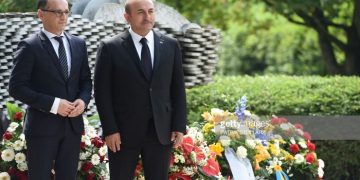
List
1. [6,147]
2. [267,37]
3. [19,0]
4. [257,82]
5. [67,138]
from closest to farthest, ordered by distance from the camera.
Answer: [67,138] < [6,147] < [19,0] < [257,82] < [267,37]

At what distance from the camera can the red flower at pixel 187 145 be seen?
636cm

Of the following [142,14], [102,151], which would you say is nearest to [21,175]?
[102,151]

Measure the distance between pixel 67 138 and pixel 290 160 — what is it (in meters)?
2.39

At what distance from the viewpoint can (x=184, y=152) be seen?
6.39 meters

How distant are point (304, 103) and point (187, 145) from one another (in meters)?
2.37

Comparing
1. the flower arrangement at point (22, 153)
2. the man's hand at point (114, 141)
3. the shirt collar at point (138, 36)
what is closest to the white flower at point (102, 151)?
the flower arrangement at point (22, 153)

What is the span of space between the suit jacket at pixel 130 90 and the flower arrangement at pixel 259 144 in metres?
1.44

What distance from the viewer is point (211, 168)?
644 cm

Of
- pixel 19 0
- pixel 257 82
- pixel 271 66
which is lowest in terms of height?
pixel 271 66

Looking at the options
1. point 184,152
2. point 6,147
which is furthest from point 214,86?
point 6,147

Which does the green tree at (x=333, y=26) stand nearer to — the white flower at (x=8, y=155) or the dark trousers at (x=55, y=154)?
the white flower at (x=8, y=155)

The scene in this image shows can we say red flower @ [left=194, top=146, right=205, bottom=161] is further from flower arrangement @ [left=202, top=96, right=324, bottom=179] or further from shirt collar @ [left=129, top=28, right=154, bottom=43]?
shirt collar @ [left=129, top=28, right=154, bottom=43]

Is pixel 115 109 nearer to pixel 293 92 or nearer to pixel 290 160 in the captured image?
pixel 290 160

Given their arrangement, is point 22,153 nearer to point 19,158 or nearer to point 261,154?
point 19,158
